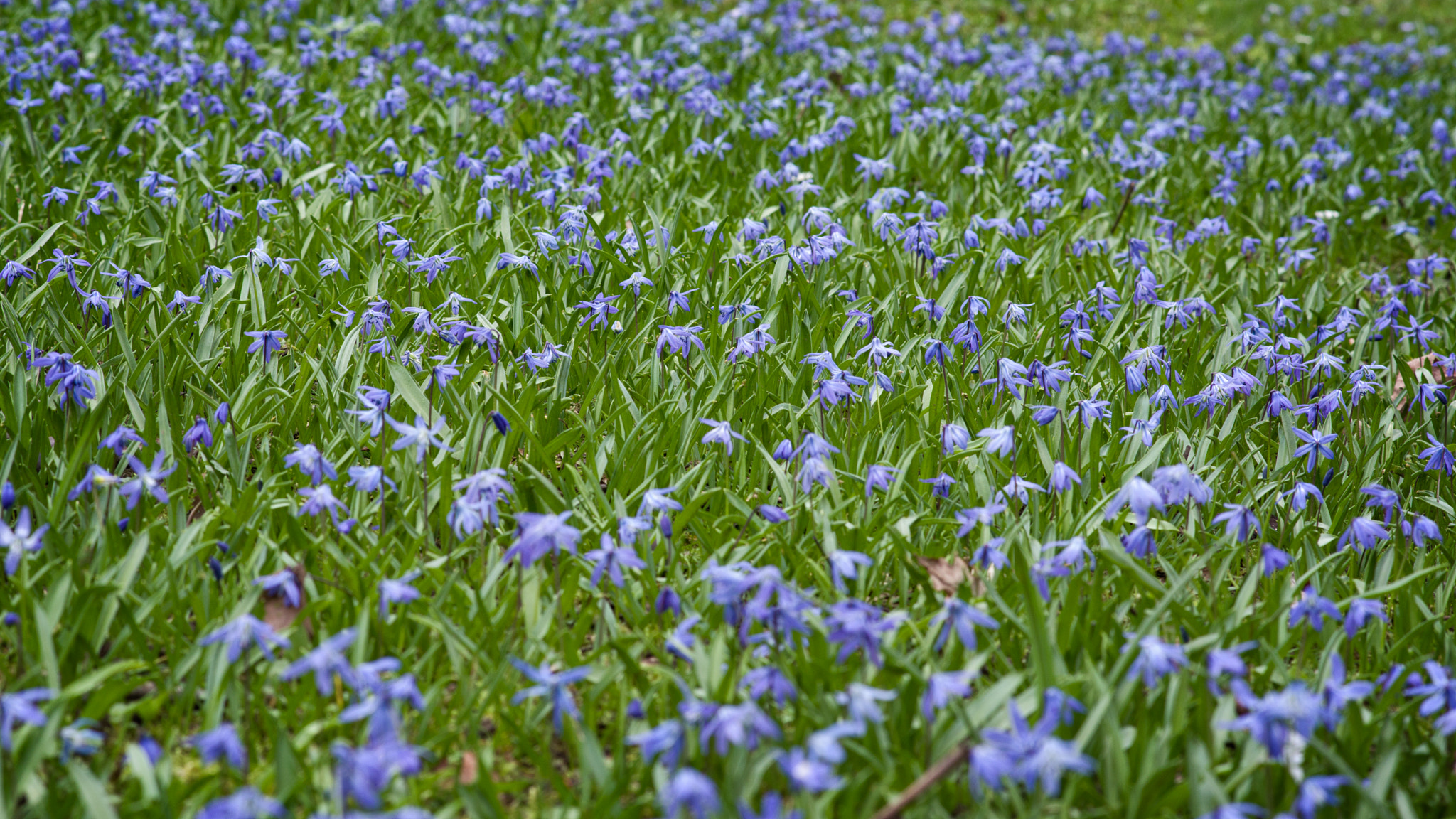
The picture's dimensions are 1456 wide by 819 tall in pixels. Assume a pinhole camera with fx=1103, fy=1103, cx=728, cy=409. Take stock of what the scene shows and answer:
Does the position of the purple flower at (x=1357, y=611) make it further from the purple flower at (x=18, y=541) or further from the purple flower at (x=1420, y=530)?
the purple flower at (x=18, y=541)

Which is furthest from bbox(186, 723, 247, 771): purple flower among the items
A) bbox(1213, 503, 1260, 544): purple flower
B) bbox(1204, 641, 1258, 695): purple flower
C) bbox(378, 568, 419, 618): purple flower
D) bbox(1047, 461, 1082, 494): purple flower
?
bbox(1213, 503, 1260, 544): purple flower

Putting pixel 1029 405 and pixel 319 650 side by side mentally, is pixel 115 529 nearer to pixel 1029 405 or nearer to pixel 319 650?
pixel 319 650

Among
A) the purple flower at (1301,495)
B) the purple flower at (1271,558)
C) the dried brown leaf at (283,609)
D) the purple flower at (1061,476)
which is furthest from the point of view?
the purple flower at (1301,495)

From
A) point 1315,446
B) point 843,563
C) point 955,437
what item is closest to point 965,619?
point 843,563

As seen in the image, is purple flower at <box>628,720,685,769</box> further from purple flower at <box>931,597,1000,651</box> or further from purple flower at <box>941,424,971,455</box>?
purple flower at <box>941,424,971,455</box>

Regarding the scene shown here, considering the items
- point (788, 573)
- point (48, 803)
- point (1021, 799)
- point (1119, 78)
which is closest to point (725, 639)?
point (788, 573)

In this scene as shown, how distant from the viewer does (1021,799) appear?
80.7 inches

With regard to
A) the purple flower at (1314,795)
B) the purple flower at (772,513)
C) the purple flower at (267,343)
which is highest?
the purple flower at (267,343)

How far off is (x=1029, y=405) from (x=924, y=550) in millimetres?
754

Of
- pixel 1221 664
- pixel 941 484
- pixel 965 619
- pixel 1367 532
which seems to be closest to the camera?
pixel 1221 664

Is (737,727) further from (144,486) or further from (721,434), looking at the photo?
(144,486)

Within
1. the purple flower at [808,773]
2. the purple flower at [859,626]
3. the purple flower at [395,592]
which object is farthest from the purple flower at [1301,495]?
the purple flower at [395,592]

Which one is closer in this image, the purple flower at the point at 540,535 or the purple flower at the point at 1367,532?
the purple flower at the point at 540,535

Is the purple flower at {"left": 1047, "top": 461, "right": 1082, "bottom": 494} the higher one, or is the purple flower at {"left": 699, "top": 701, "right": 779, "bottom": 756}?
the purple flower at {"left": 1047, "top": 461, "right": 1082, "bottom": 494}
